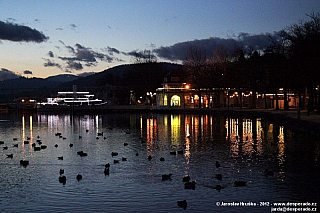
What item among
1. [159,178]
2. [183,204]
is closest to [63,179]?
[159,178]

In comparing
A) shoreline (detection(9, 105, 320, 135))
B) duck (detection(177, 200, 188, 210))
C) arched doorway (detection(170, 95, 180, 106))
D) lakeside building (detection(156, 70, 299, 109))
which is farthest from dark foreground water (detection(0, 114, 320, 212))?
arched doorway (detection(170, 95, 180, 106))

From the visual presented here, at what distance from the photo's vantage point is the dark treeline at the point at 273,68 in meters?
58.6

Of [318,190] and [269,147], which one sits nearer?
[318,190]

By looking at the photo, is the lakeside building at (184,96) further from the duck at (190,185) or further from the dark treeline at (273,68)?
the duck at (190,185)

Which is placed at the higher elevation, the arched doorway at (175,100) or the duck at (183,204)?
the arched doorway at (175,100)

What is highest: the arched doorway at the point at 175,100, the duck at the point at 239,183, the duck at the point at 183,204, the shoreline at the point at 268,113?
the arched doorway at the point at 175,100

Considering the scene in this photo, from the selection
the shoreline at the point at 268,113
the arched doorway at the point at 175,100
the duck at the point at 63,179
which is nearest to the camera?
the duck at the point at 63,179

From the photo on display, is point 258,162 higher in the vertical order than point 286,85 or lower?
lower

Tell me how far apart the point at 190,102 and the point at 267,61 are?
43648mm

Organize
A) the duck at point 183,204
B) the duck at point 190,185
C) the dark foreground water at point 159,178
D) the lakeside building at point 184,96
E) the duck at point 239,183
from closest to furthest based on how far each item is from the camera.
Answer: the duck at point 183,204, the dark foreground water at point 159,178, the duck at point 190,185, the duck at point 239,183, the lakeside building at point 184,96

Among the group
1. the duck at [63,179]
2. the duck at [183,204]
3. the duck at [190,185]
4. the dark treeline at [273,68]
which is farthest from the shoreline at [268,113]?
the duck at [183,204]

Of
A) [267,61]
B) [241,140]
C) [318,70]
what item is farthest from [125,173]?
[267,61]

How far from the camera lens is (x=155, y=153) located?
3409 centimetres

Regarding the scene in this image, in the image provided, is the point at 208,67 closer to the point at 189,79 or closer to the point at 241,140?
the point at 189,79
